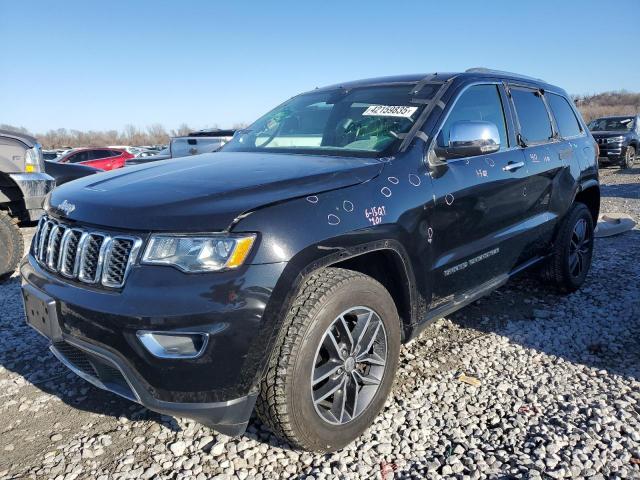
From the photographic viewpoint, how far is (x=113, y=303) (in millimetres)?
1975

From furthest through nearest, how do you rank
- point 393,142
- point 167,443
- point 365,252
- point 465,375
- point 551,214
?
point 551,214, point 465,375, point 393,142, point 167,443, point 365,252

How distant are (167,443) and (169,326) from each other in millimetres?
937

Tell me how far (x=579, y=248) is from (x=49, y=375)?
448 centimetres

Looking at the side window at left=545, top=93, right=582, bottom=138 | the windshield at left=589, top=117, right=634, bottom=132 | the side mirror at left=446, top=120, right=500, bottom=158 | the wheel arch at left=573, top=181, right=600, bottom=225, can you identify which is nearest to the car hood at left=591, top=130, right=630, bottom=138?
the windshield at left=589, top=117, right=634, bottom=132

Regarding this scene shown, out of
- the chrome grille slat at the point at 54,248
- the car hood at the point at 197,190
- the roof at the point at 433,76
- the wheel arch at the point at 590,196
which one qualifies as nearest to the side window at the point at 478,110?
the roof at the point at 433,76

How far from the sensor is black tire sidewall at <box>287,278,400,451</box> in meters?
2.11

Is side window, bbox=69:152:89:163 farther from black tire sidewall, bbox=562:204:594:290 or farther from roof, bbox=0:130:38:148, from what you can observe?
black tire sidewall, bbox=562:204:594:290

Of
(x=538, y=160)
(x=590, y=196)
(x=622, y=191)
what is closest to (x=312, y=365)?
(x=538, y=160)

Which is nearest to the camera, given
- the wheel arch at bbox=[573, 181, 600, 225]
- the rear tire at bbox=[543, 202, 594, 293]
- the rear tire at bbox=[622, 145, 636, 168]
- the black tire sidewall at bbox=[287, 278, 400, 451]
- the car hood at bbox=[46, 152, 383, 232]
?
the car hood at bbox=[46, 152, 383, 232]

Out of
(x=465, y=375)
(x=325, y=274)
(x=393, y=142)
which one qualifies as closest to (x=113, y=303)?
(x=325, y=274)

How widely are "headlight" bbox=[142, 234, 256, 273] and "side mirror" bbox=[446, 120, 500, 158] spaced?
1466 mm

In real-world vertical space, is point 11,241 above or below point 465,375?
above

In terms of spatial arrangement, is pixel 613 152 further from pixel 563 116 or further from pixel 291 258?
pixel 291 258

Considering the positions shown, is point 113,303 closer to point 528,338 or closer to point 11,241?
point 528,338
